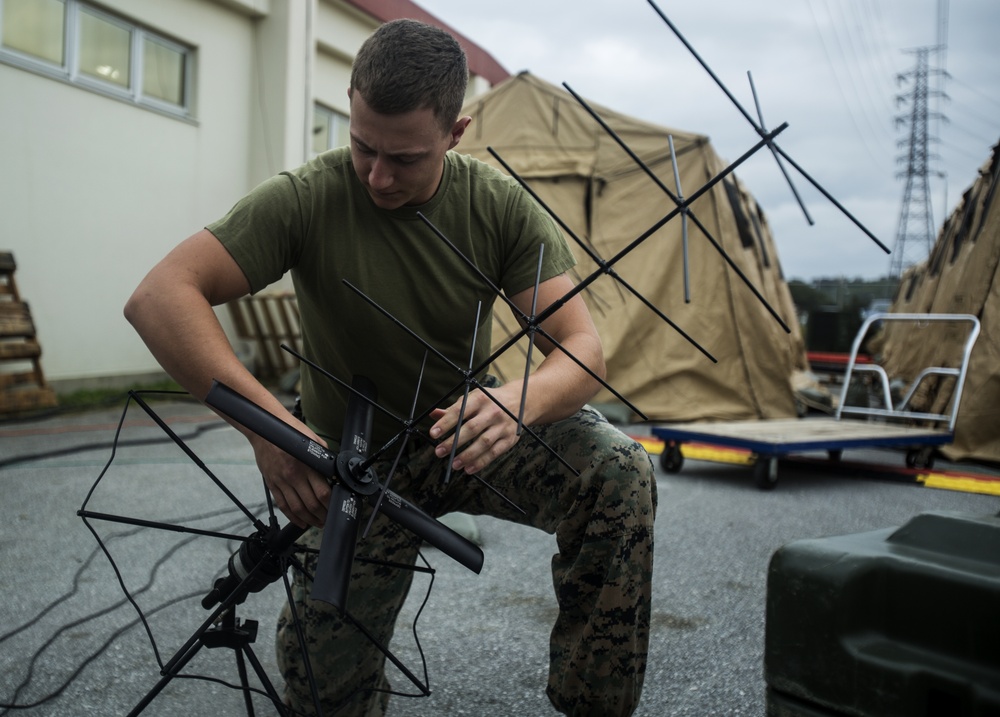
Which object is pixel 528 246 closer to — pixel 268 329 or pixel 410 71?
pixel 410 71

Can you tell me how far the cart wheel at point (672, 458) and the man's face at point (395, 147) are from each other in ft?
11.6

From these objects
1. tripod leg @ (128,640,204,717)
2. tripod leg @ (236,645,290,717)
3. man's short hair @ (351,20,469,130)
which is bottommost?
tripod leg @ (236,645,290,717)

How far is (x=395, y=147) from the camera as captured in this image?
57.3 inches

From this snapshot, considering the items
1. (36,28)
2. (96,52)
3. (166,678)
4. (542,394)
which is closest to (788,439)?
(542,394)

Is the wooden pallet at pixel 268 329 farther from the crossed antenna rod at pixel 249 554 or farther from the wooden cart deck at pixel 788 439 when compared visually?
the crossed antenna rod at pixel 249 554

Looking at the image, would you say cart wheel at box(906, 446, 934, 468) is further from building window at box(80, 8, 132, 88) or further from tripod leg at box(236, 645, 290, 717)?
building window at box(80, 8, 132, 88)

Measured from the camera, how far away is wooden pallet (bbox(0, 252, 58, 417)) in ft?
19.6

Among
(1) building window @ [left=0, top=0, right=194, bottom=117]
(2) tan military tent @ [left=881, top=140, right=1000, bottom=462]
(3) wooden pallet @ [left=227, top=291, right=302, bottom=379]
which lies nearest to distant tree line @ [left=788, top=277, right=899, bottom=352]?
(2) tan military tent @ [left=881, top=140, right=1000, bottom=462]

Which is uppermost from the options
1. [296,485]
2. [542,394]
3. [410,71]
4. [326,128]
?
[326,128]

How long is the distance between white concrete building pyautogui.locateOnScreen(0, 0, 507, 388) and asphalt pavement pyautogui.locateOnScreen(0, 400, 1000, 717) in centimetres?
261

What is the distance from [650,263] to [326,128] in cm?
521

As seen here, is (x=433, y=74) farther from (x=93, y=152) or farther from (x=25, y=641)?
(x=93, y=152)

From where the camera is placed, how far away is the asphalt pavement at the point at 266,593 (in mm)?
1985

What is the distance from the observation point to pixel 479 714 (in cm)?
192
